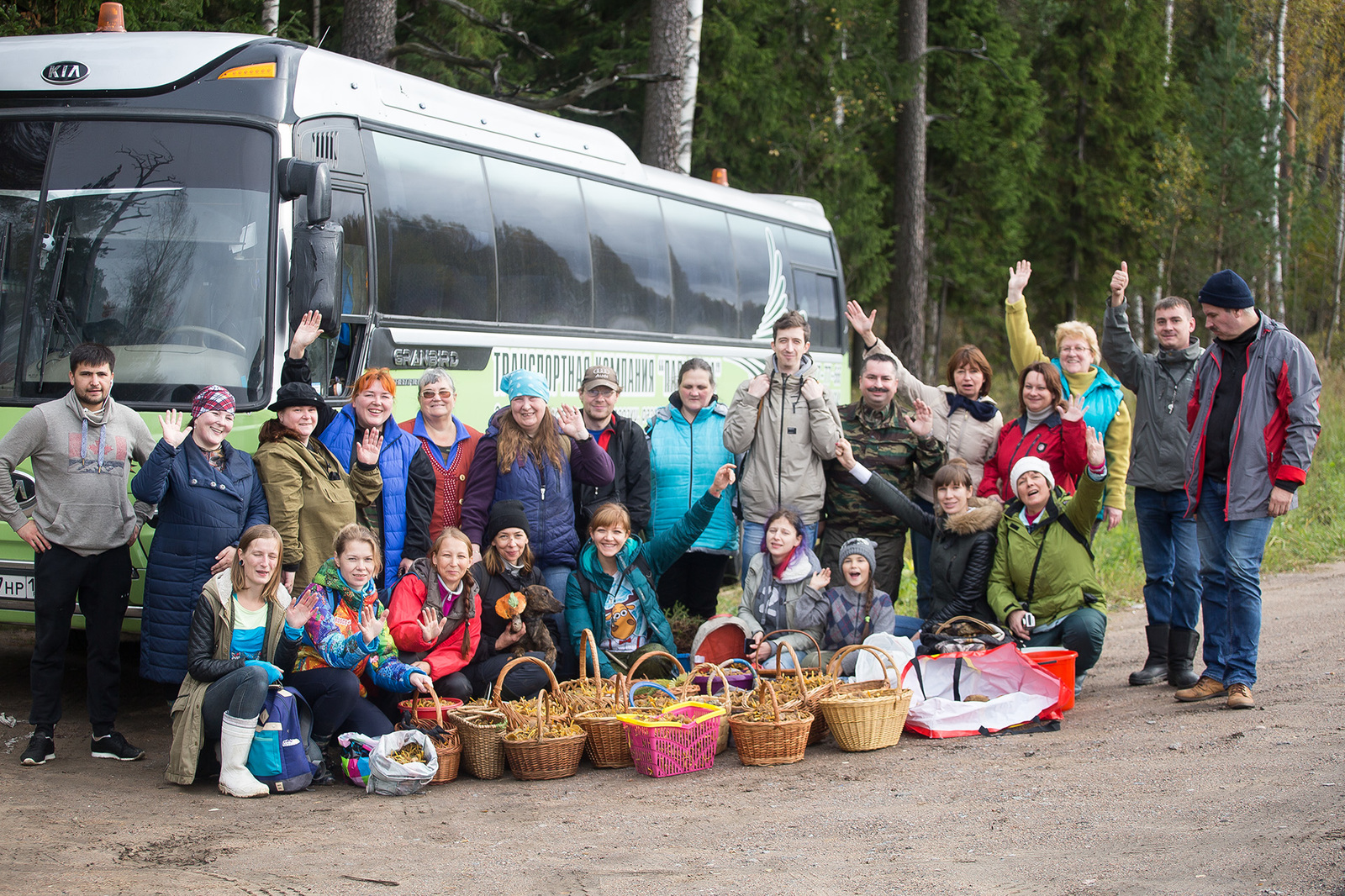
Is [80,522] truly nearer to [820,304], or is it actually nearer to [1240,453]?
[1240,453]

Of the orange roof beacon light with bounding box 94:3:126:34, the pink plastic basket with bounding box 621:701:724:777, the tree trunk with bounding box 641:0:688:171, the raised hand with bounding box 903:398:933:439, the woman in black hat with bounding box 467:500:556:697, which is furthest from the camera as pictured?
the tree trunk with bounding box 641:0:688:171

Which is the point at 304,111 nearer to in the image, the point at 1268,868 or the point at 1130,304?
the point at 1268,868

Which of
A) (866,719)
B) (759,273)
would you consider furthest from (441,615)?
(759,273)

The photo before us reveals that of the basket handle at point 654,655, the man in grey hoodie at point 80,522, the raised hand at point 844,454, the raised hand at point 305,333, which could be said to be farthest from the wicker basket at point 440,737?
the raised hand at point 844,454

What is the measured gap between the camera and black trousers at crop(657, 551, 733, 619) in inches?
326

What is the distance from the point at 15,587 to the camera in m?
6.66

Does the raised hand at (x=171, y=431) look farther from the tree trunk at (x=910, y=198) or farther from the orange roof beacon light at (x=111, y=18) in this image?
the tree trunk at (x=910, y=198)

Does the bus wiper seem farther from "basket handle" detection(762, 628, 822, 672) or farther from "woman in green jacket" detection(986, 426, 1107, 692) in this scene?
"woman in green jacket" detection(986, 426, 1107, 692)

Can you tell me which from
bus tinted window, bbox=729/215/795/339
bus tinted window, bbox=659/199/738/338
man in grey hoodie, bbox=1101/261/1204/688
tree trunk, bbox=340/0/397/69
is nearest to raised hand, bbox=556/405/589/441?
man in grey hoodie, bbox=1101/261/1204/688

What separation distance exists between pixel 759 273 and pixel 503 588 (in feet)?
23.4

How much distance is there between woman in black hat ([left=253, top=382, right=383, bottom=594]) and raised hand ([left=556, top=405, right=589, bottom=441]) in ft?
4.05

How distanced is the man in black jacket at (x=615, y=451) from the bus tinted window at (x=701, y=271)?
13.0 ft

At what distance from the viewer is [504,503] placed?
675 cm

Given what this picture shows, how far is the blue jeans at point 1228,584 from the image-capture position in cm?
648
